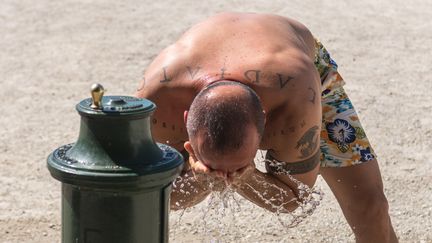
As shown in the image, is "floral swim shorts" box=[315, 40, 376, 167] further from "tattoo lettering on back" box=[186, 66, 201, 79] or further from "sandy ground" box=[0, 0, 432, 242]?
"sandy ground" box=[0, 0, 432, 242]

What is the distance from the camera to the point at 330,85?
3.61 meters

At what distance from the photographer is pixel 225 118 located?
8.85ft

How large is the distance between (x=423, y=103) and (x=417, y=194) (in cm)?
147

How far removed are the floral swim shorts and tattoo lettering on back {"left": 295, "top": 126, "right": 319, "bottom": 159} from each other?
0.42 metres

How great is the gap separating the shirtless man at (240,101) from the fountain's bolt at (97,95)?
676mm

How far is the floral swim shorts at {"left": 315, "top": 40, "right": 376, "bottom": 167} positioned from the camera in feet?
11.8

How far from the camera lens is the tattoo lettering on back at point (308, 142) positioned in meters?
3.12

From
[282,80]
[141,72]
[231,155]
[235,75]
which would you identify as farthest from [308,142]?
[141,72]

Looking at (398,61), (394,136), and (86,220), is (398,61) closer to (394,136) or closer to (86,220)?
(394,136)

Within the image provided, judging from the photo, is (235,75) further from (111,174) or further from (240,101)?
(111,174)

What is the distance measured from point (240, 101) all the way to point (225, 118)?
0.24 ft

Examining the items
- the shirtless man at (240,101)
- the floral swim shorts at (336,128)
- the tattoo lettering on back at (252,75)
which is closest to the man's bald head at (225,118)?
the shirtless man at (240,101)

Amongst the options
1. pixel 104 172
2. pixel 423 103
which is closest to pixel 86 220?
pixel 104 172

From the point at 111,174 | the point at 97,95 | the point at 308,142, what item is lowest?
the point at 308,142
